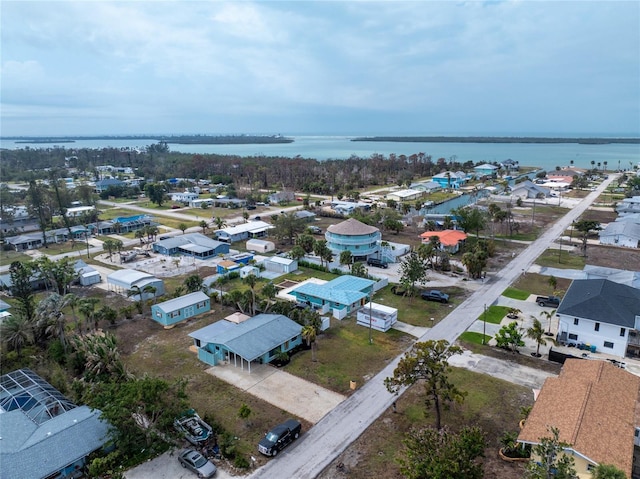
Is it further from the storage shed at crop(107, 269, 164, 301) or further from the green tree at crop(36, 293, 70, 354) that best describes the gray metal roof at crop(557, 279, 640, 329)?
the green tree at crop(36, 293, 70, 354)

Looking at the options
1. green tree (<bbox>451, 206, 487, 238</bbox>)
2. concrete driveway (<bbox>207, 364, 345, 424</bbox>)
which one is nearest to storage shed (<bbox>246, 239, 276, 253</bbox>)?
green tree (<bbox>451, 206, 487, 238</bbox>)

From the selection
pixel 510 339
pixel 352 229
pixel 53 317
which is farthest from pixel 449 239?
pixel 53 317

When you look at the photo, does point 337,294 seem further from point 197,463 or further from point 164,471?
point 164,471

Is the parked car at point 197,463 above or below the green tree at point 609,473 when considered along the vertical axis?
below

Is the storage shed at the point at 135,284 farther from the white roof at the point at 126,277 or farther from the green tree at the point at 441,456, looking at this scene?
the green tree at the point at 441,456

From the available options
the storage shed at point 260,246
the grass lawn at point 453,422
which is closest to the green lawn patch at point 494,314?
the grass lawn at point 453,422

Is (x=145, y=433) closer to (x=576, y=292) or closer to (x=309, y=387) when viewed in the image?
(x=309, y=387)
